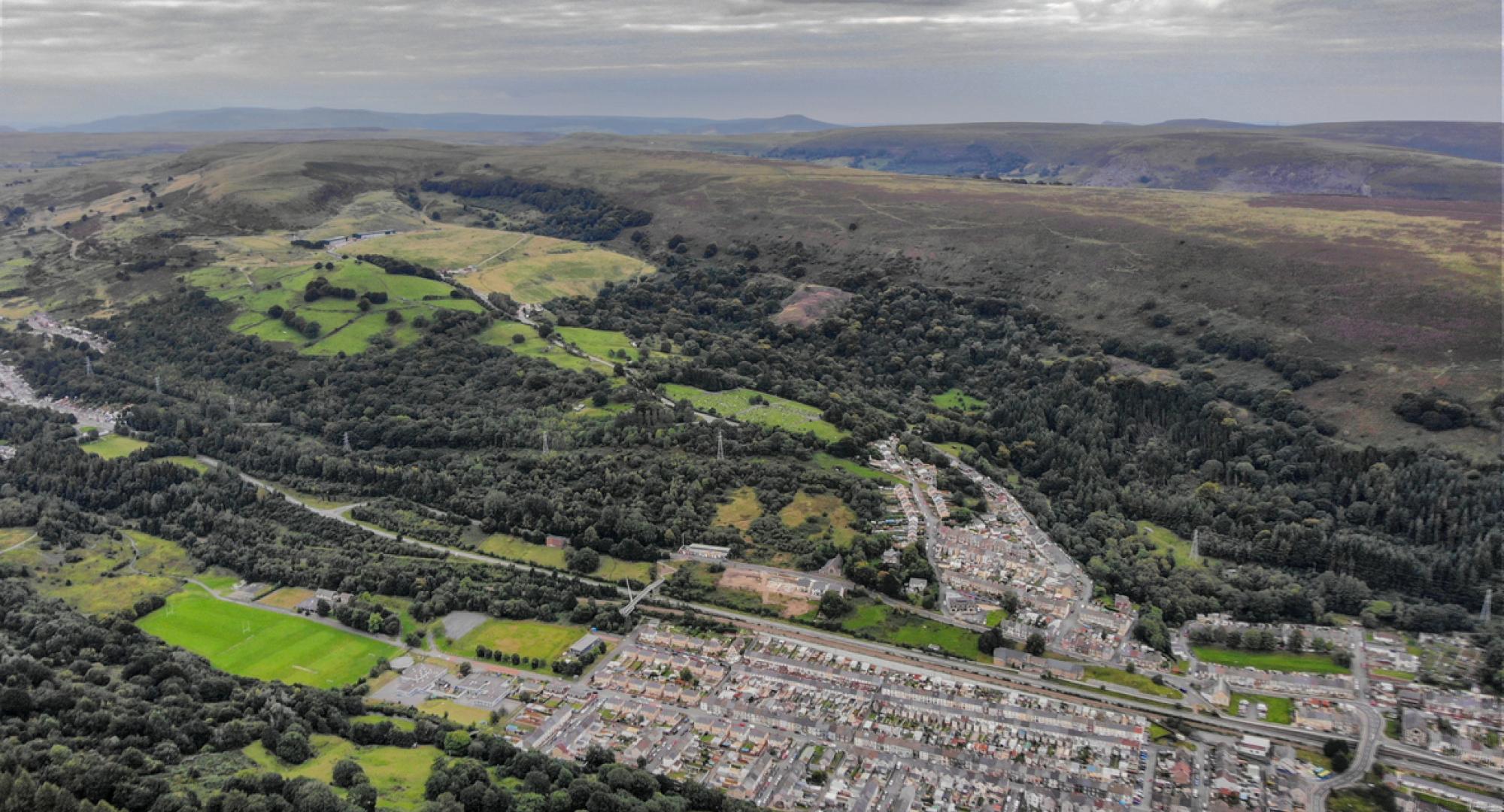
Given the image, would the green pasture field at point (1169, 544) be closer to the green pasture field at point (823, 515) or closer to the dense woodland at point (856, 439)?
the dense woodland at point (856, 439)

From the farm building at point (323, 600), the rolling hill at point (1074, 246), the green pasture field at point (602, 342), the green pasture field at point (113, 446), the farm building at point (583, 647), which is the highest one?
the rolling hill at point (1074, 246)

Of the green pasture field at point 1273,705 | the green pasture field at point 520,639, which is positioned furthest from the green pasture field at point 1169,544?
the green pasture field at point 520,639

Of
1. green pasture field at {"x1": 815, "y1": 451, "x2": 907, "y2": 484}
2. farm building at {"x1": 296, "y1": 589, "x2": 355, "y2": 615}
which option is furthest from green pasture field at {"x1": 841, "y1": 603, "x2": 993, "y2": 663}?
farm building at {"x1": 296, "y1": 589, "x2": 355, "y2": 615}

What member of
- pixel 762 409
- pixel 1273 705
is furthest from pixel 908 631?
pixel 762 409

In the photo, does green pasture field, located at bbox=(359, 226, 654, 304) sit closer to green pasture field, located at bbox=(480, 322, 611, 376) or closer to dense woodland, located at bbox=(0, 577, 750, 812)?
green pasture field, located at bbox=(480, 322, 611, 376)

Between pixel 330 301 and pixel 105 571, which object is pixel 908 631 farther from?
pixel 330 301

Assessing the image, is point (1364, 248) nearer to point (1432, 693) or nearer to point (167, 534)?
point (1432, 693)

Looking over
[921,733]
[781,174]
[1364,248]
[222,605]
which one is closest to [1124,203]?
[1364,248]
